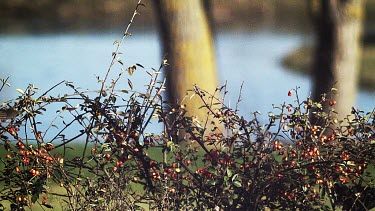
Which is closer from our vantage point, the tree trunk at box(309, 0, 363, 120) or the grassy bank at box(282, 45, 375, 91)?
the grassy bank at box(282, 45, 375, 91)

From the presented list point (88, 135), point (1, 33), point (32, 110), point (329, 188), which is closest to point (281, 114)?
point (329, 188)

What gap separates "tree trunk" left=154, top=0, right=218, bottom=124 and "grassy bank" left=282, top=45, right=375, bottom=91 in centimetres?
35

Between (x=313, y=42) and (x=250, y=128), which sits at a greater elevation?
(x=313, y=42)

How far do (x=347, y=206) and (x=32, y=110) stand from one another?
1.22 m

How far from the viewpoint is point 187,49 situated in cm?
372

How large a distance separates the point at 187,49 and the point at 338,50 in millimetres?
726

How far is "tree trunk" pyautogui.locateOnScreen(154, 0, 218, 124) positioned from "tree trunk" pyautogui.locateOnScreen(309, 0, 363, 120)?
1.63ft

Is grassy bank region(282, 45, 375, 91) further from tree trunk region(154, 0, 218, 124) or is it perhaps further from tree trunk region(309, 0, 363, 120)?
tree trunk region(154, 0, 218, 124)

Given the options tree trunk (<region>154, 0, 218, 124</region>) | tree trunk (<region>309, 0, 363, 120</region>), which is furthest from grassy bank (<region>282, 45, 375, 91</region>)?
tree trunk (<region>154, 0, 218, 124</region>)

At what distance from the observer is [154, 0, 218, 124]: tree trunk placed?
3.60m

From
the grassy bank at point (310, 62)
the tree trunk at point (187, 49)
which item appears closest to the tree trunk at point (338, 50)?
the grassy bank at point (310, 62)

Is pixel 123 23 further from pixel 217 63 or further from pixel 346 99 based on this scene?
pixel 346 99

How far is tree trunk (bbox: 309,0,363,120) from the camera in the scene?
3.66m

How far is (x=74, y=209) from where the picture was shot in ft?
9.49
